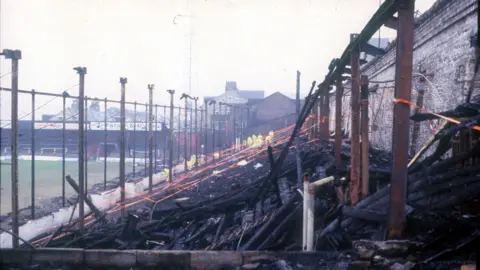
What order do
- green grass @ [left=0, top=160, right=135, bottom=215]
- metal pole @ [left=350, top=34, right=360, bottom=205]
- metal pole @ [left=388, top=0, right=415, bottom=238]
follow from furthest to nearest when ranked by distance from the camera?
green grass @ [left=0, top=160, right=135, bottom=215] → metal pole @ [left=350, top=34, right=360, bottom=205] → metal pole @ [left=388, top=0, right=415, bottom=238]

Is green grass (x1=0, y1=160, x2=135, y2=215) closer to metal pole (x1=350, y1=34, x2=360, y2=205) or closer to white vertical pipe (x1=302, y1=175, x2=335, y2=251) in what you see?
metal pole (x1=350, y1=34, x2=360, y2=205)

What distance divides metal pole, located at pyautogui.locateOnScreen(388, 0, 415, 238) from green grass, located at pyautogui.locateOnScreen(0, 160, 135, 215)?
63.8 ft

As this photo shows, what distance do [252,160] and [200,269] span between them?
1677 cm

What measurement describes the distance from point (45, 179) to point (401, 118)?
101 feet

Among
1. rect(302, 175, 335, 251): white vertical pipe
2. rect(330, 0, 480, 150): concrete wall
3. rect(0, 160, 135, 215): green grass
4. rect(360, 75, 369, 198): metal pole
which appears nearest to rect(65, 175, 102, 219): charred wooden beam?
rect(302, 175, 335, 251): white vertical pipe

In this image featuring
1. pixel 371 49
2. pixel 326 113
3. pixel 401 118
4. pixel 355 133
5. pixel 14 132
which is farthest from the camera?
pixel 326 113

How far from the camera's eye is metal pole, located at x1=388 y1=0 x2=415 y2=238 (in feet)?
13.5

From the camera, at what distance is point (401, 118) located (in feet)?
13.7

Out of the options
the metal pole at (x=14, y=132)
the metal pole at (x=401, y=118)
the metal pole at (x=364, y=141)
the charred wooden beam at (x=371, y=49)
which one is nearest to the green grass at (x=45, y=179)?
the metal pole at (x=14, y=132)

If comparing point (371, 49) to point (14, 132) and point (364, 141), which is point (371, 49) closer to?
point (364, 141)

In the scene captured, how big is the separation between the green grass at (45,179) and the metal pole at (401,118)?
19.4m

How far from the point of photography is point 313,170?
10578mm

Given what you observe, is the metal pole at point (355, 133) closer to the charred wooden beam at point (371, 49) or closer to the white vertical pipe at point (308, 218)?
the charred wooden beam at point (371, 49)

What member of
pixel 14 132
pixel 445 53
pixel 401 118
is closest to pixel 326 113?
pixel 445 53
